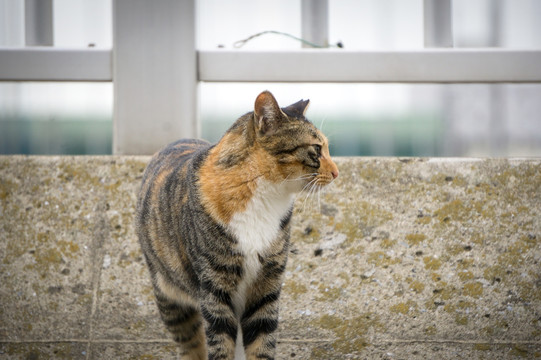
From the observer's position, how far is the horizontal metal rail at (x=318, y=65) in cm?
289

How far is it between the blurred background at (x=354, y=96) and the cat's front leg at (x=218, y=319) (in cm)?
122

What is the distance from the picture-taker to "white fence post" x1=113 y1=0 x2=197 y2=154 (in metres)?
2.86

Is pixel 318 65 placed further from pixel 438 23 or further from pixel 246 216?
pixel 246 216

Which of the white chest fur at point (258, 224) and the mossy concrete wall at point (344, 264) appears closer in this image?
the white chest fur at point (258, 224)

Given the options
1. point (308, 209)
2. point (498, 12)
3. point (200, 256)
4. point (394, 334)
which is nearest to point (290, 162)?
point (200, 256)

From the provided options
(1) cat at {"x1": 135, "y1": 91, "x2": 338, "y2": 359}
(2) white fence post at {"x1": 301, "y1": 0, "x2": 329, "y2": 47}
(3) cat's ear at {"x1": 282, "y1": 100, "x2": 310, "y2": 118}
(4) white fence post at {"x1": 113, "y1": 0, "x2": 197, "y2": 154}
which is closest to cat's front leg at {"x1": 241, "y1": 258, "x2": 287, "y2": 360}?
(1) cat at {"x1": 135, "y1": 91, "x2": 338, "y2": 359}

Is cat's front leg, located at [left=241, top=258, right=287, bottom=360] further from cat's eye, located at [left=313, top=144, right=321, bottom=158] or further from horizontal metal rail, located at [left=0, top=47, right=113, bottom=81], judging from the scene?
horizontal metal rail, located at [left=0, top=47, right=113, bottom=81]

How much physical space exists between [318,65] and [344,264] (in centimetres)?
101

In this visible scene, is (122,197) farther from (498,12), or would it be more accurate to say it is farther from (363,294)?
(498,12)

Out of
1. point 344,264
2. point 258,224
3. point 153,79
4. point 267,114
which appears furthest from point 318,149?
point 153,79

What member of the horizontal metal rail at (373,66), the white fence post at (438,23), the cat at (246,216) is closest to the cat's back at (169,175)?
the cat at (246,216)

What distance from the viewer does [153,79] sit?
2.87 metres

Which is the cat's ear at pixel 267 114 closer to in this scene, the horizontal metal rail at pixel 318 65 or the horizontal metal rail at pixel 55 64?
the horizontal metal rail at pixel 318 65

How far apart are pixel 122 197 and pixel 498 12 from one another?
2160 millimetres
